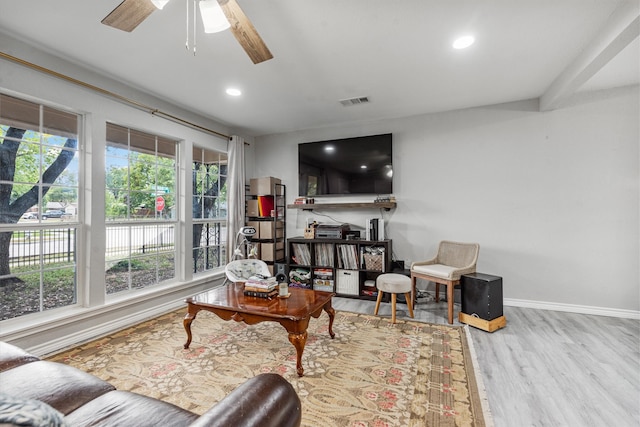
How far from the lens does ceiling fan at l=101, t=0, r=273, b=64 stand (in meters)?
1.40

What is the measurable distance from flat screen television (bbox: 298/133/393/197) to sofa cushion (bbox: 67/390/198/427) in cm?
330

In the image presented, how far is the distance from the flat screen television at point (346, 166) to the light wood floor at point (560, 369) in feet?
5.81

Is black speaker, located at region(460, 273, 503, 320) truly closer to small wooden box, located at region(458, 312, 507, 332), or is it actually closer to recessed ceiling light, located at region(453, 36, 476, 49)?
small wooden box, located at region(458, 312, 507, 332)

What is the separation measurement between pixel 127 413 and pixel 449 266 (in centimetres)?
318

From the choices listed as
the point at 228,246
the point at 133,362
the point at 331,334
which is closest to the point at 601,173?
the point at 331,334

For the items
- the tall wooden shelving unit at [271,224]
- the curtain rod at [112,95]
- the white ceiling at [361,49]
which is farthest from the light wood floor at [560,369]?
the curtain rod at [112,95]

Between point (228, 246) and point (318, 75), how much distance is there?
8.28ft

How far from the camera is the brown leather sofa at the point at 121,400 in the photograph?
2.64 feet

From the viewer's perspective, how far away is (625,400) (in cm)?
169

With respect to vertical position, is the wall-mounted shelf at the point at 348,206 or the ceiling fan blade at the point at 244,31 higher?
the ceiling fan blade at the point at 244,31

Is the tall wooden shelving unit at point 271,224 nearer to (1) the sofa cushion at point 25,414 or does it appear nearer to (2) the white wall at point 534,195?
(2) the white wall at point 534,195

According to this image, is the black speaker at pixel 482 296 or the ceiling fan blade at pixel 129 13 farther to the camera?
the black speaker at pixel 482 296

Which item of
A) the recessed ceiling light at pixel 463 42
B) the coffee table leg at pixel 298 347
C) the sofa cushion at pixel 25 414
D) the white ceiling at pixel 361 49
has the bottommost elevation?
the coffee table leg at pixel 298 347

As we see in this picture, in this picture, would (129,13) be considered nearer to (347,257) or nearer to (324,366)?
(324,366)
